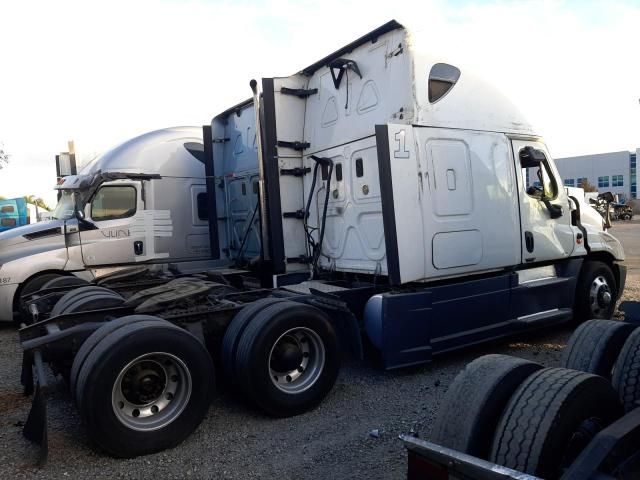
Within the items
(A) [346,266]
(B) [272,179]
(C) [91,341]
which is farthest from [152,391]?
(B) [272,179]

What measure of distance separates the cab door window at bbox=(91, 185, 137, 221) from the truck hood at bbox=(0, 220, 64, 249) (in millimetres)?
541

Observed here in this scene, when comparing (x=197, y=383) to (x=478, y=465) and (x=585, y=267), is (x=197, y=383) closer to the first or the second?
(x=478, y=465)

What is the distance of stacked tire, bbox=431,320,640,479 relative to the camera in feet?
7.20

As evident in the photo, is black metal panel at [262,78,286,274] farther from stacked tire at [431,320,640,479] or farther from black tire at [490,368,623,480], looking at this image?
black tire at [490,368,623,480]

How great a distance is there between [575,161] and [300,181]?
290 feet

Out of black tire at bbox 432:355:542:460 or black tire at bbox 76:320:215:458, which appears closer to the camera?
black tire at bbox 432:355:542:460

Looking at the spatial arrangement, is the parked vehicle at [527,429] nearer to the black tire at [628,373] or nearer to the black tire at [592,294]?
the black tire at [628,373]

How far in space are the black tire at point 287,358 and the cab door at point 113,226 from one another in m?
4.57

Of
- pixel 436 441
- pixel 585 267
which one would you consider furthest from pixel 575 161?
pixel 436 441

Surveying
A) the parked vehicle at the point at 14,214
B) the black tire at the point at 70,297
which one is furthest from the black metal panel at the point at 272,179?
the parked vehicle at the point at 14,214

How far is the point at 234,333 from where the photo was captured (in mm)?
4371

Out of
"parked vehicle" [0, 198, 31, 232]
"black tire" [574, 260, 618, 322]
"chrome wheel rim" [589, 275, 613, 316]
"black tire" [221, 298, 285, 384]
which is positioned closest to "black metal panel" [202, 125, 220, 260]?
"black tire" [221, 298, 285, 384]

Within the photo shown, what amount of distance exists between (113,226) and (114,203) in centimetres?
38

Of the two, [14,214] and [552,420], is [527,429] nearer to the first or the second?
[552,420]
